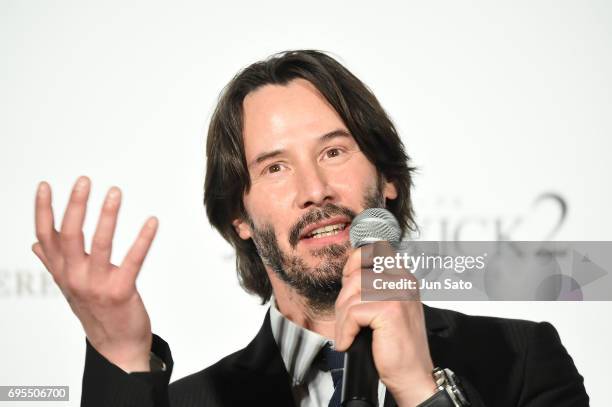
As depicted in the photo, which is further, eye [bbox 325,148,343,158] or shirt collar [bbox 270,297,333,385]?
eye [bbox 325,148,343,158]

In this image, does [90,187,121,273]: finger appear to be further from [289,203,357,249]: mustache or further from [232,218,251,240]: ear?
[232,218,251,240]: ear

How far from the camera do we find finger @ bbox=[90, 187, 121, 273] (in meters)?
1.51

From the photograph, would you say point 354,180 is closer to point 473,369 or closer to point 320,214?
point 320,214

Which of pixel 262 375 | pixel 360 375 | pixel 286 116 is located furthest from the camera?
pixel 286 116

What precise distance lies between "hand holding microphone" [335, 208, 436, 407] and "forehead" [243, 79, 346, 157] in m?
0.87

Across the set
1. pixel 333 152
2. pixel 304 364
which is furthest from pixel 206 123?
pixel 304 364

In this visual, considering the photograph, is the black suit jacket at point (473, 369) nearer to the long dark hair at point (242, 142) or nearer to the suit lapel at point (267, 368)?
the suit lapel at point (267, 368)

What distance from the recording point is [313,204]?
2.30 meters

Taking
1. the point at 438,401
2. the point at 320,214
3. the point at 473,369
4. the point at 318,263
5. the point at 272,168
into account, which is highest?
the point at 272,168

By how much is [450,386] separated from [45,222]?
0.98 metres

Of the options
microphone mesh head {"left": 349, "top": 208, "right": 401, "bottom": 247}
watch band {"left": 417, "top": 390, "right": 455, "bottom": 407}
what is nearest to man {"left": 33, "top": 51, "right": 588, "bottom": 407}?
watch band {"left": 417, "top": 390, "right": 455, "bottom": 407}

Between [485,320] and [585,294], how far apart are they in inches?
29.4

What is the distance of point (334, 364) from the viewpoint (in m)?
2.27

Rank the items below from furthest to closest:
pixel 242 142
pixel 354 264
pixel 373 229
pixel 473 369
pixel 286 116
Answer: pixel 242 142 < pixel 286 116 < pixel 473 369 < pixel 373 229 < pixel 354 264
